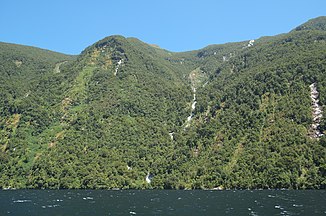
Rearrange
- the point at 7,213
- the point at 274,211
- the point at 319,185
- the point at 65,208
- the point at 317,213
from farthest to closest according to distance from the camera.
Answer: the point at 319,185, the point at 65,208, the point at 7,213, the point at 274,211, the point at 317,213

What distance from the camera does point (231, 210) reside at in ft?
346

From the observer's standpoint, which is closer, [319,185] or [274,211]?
[274,211]

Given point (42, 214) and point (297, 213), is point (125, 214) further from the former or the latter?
point (297, 213)

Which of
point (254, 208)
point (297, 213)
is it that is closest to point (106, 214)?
Result: point (254, 208)

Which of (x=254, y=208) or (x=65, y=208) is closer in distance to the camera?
(x=254, y=208)

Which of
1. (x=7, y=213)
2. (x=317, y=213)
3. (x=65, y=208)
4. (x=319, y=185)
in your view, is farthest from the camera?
(x=319, y=185)

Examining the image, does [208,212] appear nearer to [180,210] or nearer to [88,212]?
[180,210]

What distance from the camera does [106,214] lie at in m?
103

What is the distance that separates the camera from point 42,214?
103812mm

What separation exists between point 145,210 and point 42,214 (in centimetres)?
2954

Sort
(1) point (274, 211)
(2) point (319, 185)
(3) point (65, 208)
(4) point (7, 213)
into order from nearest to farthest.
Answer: (1) point (274, 211)
(4) point (7, 213)
(3) point (65, 208)
(2) point (319, 185)

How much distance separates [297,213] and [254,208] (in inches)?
641

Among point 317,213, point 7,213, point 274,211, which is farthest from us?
point 7,213

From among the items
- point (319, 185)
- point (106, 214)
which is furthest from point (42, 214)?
point (319, 185)
